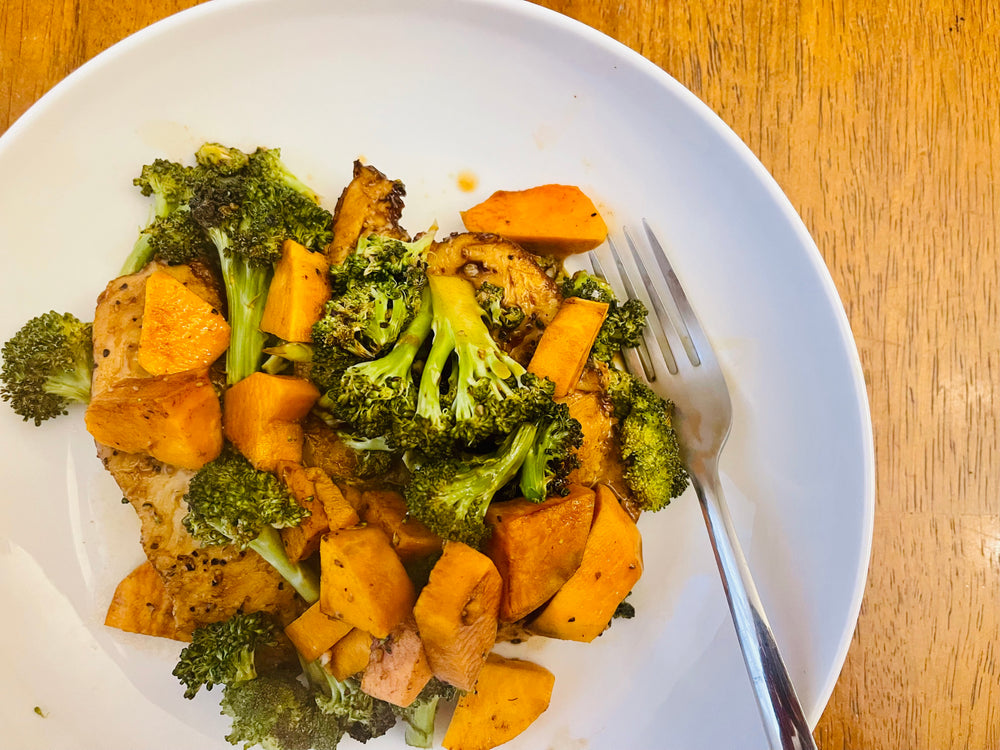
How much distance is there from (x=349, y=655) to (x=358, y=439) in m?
0.67

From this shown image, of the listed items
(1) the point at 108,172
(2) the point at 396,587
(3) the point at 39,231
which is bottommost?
(2) the point at 396,587

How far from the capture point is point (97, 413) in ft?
5.68

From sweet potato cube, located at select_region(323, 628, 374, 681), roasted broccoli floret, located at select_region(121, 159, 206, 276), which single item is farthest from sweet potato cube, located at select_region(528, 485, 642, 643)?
roasted broccoli floret, located at select_region(121, 159, 206, 276)

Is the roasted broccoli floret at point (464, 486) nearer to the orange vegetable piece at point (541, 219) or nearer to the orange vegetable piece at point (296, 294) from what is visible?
the orange vegetable piece at point (296, 294)

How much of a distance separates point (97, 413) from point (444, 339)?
1.02 metres

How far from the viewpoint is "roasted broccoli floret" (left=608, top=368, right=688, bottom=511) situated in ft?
6.11

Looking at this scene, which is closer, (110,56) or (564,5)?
(110,56)

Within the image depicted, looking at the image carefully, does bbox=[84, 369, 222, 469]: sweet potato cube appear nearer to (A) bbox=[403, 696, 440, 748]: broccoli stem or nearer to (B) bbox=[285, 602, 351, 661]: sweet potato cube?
(B) bbox=[285, 602, 351, 661]: sweet potato cube

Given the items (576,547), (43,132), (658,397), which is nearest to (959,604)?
(658,397)

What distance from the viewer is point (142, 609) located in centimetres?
193

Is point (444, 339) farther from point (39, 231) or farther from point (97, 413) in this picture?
point (39, 231)

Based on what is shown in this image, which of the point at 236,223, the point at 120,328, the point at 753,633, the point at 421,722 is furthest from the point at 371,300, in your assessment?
the point at 753,633

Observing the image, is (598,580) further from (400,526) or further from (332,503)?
(332,503)

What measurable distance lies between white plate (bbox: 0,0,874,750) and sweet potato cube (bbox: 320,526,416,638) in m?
0.59
